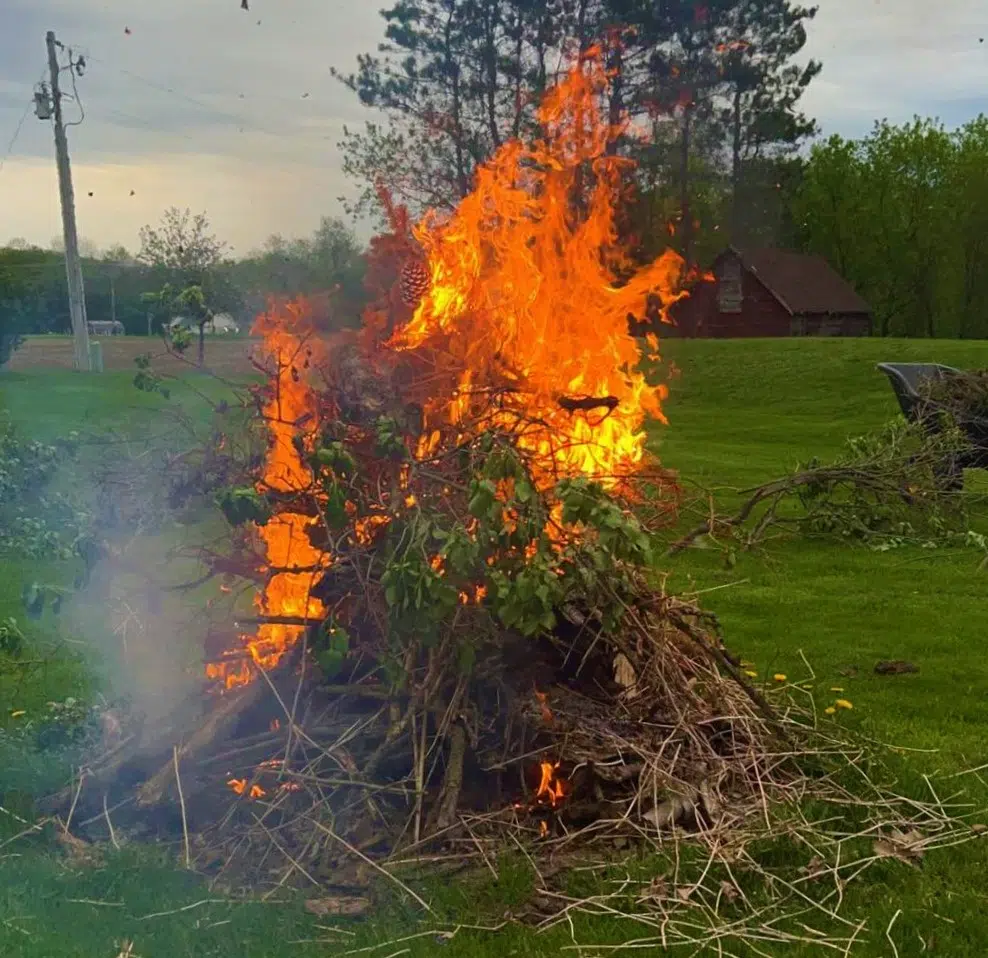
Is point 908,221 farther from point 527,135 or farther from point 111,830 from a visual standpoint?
point 111,830

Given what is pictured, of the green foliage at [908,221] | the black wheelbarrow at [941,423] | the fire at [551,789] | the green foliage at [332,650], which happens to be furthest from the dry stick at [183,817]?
the green foliage at [908,221]

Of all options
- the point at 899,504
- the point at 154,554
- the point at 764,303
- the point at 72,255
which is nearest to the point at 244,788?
the point at 154,554

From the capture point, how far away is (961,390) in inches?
402

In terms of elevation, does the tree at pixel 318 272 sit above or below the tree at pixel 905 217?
below

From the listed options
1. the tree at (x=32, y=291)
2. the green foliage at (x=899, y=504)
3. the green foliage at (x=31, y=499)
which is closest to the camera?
the green foliage at (x=31, y=499)

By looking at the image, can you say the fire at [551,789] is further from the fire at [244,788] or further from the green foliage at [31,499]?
the green foliage at [31,499]

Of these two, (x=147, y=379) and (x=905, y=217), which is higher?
(x=905, y=217)

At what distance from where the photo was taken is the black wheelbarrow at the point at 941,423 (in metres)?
9.71

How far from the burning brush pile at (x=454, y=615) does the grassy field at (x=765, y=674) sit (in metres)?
0.31

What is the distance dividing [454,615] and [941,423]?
734 cm

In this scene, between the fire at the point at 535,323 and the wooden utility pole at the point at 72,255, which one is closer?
the fire at the point at 535,323

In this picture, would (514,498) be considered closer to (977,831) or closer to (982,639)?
(977,831)

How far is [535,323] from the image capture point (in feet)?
15.7

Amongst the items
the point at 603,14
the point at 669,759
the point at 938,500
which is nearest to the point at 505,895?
the point at 669,759
